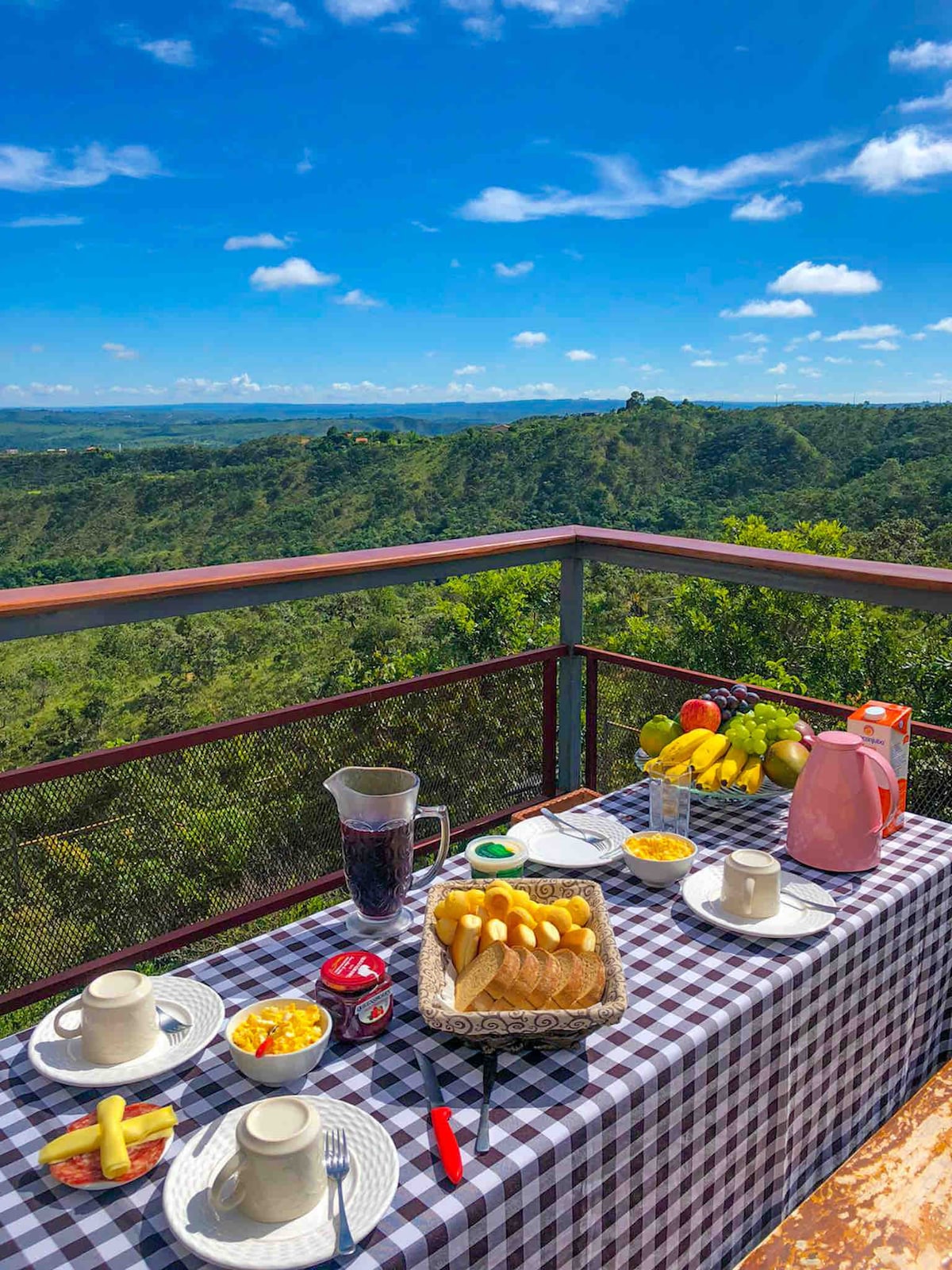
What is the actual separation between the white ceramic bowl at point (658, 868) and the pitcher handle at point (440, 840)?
0.84ft

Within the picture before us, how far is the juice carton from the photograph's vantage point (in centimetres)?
158

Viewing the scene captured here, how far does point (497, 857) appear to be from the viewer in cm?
131

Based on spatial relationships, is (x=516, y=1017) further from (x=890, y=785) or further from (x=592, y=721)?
(x=592, y=721)

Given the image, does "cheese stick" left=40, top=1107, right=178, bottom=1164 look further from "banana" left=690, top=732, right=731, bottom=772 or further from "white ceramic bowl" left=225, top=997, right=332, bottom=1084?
"banana" left=690, top=732, right=731, bottom=772

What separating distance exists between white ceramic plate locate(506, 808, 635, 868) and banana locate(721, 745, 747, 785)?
21 cm

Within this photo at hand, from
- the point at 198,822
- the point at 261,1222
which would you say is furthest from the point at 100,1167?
the point at 198,822

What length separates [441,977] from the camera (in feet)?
3.31

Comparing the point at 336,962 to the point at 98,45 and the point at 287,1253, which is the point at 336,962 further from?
the point at 98,45

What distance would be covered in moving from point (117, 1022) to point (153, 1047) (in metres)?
0.05

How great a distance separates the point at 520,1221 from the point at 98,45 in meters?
59.6

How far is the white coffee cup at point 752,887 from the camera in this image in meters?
1.21

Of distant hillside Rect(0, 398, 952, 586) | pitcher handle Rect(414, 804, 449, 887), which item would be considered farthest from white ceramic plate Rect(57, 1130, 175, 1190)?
distant hillside Rect(0, 398, 952, 586)

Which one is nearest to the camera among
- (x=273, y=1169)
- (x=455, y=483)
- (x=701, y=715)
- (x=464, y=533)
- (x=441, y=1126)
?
(x=273, y=1169)

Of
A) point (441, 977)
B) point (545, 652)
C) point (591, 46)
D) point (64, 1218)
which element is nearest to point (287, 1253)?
point (64, 1218)
